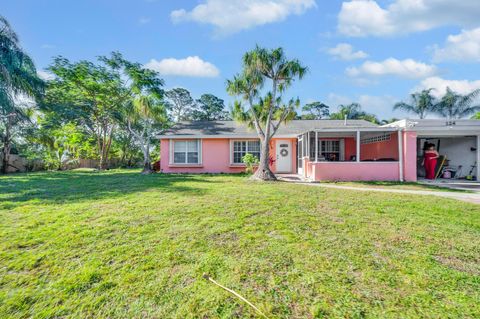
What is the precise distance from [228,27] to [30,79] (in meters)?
12.6

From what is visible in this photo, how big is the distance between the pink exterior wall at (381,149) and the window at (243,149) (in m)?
7.52

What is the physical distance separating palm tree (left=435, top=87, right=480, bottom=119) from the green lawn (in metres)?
28.4

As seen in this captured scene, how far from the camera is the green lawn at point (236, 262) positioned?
2160mm

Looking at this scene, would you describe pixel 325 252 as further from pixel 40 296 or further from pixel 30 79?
pixel 30 79

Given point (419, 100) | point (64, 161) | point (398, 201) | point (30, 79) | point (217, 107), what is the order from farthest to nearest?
point (217, 107) → point (419, 100) → point (64, 161) → point (30, 79) → point (398, 201)

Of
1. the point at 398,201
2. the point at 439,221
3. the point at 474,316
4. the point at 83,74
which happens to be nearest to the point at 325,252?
the point at 474,316

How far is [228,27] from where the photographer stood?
42.9 feet

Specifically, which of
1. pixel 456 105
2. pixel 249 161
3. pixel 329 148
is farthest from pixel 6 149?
pixel 456 105

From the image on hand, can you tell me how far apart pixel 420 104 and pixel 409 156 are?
74.5 feet

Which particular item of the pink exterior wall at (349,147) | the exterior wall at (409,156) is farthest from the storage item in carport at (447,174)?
the pink exterior wall at (349,147)

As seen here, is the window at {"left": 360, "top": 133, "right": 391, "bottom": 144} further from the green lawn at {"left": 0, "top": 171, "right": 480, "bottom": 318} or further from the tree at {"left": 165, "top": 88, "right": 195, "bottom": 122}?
the tree at {"left": 165, "top": 88, "right": 195, "bottom": 122}

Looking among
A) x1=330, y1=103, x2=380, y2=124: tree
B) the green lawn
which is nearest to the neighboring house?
the green lawn

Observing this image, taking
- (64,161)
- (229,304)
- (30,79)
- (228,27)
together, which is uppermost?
(228,27)

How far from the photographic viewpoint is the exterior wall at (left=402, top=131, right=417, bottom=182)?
1105 centimetres
